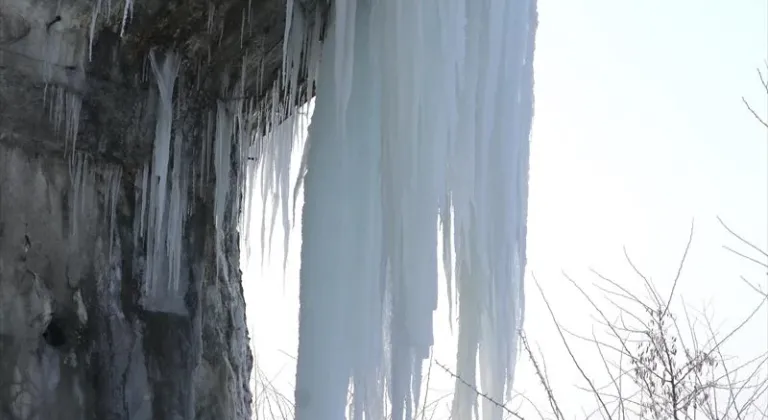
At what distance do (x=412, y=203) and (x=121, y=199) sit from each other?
1200 mm

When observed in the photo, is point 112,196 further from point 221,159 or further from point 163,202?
point 221,159

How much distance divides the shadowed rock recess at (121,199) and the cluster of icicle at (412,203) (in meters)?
0.46

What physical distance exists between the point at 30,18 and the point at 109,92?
0.34 meters

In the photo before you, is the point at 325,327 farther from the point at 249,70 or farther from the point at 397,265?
the point at 249,70

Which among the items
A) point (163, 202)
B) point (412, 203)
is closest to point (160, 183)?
point (163, 202)

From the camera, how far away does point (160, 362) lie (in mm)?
2615

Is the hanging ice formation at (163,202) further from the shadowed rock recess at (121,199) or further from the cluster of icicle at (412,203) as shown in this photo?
the cluster of icicle at (412,203)

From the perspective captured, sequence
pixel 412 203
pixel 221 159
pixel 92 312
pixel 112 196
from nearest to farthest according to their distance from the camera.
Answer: pixel 412 203
pixel 92 312
pixel 112 196
pixel 221 159

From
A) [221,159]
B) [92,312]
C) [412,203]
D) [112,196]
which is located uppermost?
[221,159]

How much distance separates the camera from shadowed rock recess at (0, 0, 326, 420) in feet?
7.48

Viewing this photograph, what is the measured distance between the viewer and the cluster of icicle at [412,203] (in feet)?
6.38

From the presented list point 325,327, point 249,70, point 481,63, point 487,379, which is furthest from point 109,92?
point 487,379

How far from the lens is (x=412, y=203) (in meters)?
1.96

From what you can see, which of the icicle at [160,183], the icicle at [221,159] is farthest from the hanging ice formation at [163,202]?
the icicle at [221,159]
